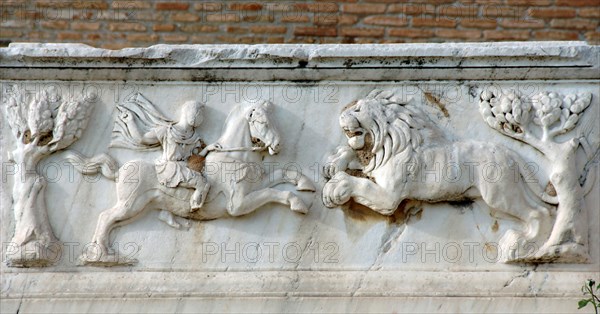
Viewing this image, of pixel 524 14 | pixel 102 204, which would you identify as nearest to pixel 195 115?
pixel 102 204

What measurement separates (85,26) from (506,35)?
2509 millimetres

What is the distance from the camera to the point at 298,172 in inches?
191

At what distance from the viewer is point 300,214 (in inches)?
191

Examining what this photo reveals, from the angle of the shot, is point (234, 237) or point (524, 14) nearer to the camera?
point (234, 237)

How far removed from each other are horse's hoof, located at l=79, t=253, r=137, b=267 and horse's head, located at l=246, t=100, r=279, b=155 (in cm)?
77

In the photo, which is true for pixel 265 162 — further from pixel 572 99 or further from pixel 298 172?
pixel 572 99

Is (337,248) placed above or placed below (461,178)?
below

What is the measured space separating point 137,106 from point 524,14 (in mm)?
2669

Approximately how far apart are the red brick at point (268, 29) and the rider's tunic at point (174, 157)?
1771 millimetres

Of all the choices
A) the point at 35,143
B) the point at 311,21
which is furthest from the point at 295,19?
the point at 35,143

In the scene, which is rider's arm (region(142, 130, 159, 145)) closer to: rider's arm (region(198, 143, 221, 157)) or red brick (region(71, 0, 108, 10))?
rider's arm (region(198, 143, 221, 157))

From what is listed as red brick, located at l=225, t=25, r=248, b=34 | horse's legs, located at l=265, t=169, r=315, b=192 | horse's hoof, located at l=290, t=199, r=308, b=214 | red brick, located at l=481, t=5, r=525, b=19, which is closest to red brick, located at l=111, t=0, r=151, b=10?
red brick, located at l=225, t=25, r=248, b=34

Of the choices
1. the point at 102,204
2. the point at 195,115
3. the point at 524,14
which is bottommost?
the point at 102,204

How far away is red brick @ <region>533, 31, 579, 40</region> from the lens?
647cm
